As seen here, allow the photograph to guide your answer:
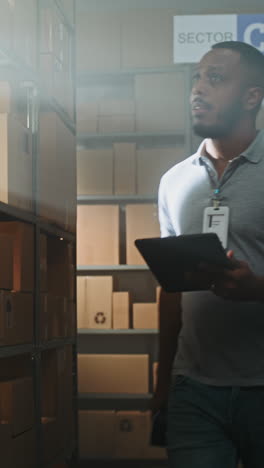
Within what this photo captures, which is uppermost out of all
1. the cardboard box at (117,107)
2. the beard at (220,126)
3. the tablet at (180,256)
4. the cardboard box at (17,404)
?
the cardboard box at (117,107)

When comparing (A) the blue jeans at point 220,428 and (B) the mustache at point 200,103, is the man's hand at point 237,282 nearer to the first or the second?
(A) the blue jeans at point 220,428

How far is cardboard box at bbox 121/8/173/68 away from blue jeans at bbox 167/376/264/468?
265 cm

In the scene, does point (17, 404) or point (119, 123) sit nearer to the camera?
point (17, 404)

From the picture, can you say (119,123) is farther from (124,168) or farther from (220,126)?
(220,126)

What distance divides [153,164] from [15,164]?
5.58 feet

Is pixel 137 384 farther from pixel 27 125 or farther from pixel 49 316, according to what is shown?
pixel 27 125

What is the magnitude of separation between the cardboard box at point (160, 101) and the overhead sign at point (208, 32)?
6.0 inches

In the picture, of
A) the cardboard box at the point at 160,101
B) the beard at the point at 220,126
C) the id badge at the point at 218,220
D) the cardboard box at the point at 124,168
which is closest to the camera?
the id badge at the point at 218,220

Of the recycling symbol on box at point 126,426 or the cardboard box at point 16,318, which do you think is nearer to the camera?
the cardboard box at point 16,318

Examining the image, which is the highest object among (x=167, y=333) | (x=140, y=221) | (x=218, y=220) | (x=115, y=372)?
(x=140, y=221)

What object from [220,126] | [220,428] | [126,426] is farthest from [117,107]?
[220,428]

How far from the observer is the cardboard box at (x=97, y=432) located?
356 cm

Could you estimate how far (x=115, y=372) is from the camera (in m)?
3.62

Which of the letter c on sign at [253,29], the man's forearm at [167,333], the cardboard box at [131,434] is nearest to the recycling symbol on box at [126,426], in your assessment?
the cardboard box at [131,434]
